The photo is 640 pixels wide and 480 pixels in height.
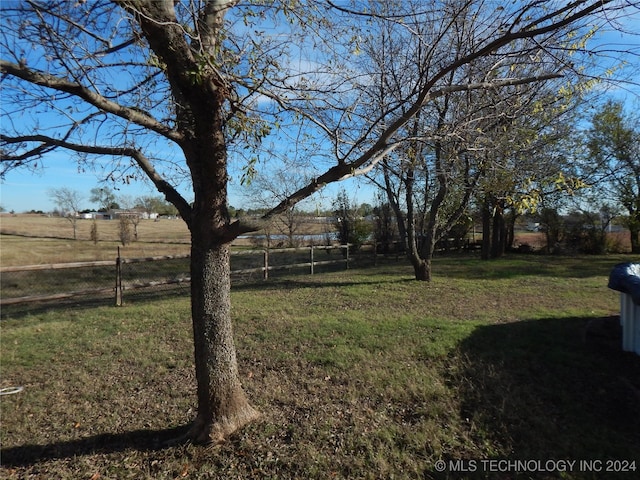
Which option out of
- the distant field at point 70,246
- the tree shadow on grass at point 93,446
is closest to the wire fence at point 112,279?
the distant field at point 70,246

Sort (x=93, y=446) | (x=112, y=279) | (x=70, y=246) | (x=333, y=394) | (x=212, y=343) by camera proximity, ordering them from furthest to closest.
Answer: (x=70, y=246) → (x=112, y=279) → (x=333, y=394) → (x=93, y=446) → (x=212, y=343)

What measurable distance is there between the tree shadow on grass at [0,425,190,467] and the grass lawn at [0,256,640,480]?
0.05 ft

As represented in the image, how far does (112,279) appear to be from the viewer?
648 inches

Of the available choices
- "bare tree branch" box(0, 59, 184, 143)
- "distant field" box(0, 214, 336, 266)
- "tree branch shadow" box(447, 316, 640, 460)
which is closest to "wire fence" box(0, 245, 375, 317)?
"distant field" box(0, 214, 336, 266)

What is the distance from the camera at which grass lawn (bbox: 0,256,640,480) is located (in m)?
3.33

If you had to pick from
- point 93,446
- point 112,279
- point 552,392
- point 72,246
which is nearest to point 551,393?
point 552,392

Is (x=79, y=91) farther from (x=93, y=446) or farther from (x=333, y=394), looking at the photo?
(x=333, y=394)

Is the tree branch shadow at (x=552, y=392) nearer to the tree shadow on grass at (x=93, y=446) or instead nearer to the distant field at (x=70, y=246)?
the tree shadow on grass at (x=93, y=446)

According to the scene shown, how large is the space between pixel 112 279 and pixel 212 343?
1501 centimetres

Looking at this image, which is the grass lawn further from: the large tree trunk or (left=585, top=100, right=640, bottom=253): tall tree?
(left=585, top=100, right=640, bottom=253): tall tree

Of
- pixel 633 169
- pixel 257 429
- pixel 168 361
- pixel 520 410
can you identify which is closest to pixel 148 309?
pixel 168 361

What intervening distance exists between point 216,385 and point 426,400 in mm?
2189

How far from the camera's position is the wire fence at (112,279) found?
9.88 m

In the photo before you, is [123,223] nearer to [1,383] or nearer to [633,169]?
[1,383]
